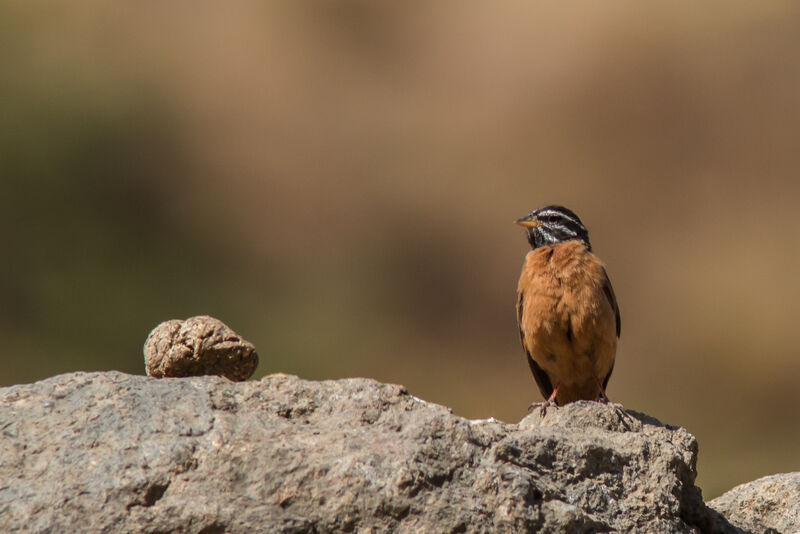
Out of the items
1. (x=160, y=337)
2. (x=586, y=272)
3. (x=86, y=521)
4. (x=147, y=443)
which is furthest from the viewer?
(x=586, y=272)

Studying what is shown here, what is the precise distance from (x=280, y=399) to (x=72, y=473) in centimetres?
80

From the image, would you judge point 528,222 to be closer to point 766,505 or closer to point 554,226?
point 554,226

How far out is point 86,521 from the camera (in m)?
3.01

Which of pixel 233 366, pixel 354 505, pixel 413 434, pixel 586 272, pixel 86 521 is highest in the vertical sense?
pixel 586 272

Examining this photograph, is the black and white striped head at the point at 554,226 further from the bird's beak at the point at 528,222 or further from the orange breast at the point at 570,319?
the orange breast at the point at 570,319

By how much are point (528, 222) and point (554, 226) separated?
23cm

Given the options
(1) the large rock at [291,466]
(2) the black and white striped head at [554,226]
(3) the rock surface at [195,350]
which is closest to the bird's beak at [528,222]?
(2) the black and white striped head at [554,226]

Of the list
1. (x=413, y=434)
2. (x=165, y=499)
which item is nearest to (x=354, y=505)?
(x=413, y=434)

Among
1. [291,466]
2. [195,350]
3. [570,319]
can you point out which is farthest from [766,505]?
[195,350]

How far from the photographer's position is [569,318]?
6.37 metres

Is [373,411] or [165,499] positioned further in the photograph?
[373,411]

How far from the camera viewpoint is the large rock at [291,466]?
3.06 metres

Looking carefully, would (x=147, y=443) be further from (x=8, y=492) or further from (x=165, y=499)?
(x=8, y=492)

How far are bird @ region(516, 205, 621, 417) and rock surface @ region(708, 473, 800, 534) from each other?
147cm
